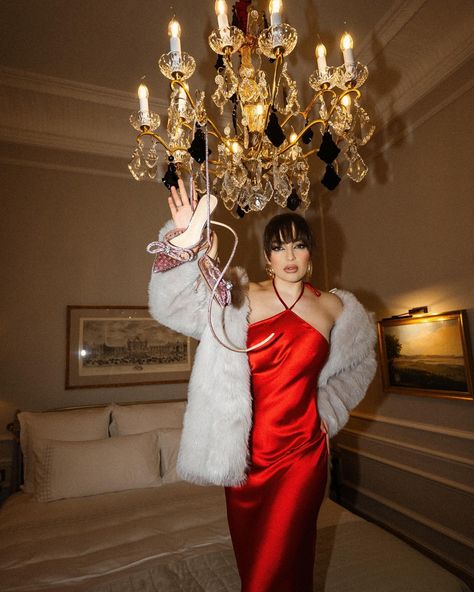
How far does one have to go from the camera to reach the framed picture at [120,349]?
10.4 ft

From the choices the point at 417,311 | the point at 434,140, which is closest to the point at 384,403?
the point at 417,311

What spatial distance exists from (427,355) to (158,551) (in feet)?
6.55

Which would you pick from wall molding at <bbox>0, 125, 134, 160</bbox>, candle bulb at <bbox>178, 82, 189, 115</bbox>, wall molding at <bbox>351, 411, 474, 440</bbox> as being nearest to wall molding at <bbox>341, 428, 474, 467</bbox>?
wall molding at <bbox>351, 411, 474, 440</bbox>

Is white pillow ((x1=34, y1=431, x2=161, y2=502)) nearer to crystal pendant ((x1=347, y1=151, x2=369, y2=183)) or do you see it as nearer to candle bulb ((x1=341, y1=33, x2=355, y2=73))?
crystal pendant ((x1=347, y1=151, x2=369, y2=183))

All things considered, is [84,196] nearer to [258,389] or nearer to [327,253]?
[327,253]

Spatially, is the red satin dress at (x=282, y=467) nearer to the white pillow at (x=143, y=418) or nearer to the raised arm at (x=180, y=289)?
the raised arm at (x=180, y=289)

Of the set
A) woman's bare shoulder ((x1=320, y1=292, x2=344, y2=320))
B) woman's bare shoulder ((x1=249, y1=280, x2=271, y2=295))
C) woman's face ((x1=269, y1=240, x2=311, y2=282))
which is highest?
woman's face ((x1=269, y1=240, x2=311, y2=282))

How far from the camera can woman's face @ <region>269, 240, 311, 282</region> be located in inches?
56.0

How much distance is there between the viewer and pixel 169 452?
2.73 m

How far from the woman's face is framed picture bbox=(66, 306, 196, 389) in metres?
2.16

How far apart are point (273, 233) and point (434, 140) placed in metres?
1.84

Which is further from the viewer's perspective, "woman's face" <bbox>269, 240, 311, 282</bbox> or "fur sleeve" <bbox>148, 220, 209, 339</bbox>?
"woman's face" <bbox>269, 240, 311, 282</bbox>

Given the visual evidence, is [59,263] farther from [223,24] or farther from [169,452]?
[223,24]

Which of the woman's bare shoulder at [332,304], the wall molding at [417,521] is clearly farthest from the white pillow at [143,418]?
the woman's bare shoulder at [332,304]
